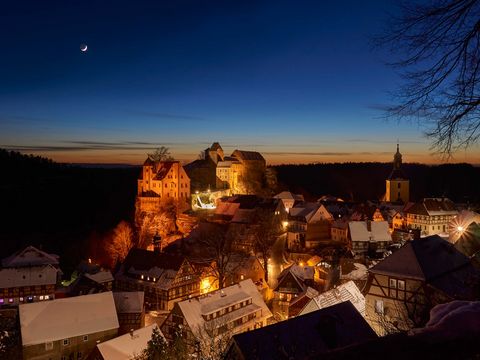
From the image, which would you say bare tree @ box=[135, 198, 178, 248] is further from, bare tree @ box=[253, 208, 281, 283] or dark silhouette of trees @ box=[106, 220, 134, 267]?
bare tree @ box=[253, 208, 281, 283]

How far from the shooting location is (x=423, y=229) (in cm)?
4941

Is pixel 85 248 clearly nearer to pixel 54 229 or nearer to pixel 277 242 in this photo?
pixel 54 229

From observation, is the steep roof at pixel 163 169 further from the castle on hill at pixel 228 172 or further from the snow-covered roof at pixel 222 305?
the snow-covered roof at pixel 222 305

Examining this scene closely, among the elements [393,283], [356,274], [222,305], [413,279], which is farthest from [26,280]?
[413,279]

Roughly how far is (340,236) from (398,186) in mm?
28534

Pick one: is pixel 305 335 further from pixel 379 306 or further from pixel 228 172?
pixel 228 172

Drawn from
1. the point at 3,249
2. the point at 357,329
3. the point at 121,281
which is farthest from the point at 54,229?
the point at 357,329

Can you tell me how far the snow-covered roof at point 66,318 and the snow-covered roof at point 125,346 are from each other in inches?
172

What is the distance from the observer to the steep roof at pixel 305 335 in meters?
14.5

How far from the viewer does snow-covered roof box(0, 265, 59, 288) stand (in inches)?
1315

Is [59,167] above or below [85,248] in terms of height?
above

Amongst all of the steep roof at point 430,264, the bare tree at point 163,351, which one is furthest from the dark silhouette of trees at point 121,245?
the steep roof at point 430,264

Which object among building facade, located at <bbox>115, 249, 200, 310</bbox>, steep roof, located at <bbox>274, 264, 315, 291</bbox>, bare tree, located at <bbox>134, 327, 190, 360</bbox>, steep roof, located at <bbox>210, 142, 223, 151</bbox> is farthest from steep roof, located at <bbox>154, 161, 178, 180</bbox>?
bare tree, located at <bbox>134, 327, 190, 360</bbox>

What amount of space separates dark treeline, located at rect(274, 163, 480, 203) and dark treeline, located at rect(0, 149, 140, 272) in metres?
36.4
